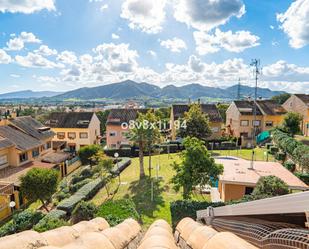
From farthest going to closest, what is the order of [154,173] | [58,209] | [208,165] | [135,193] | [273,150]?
[273,150], [154,173], [135,193], [58,209], [208,165]

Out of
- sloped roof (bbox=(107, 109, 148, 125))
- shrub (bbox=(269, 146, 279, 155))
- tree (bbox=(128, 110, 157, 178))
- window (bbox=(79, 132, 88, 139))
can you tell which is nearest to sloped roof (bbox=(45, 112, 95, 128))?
window (bbox=(79, 132, 88, 139))

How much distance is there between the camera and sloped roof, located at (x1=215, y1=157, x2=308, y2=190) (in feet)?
55.4

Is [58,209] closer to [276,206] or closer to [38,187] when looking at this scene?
[38,187]

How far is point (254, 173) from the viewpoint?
63.0 feet

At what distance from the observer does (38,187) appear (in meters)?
18.7

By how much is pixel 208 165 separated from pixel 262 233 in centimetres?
1152

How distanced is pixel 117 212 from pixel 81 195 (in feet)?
22.1

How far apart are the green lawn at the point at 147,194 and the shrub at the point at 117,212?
1.25 metres

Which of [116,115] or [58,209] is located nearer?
[58,209]

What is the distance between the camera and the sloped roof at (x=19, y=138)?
27.8 m

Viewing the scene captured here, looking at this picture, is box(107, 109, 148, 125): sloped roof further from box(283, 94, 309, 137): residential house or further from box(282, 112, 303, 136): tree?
box(283, 94, 309, 137): residential house

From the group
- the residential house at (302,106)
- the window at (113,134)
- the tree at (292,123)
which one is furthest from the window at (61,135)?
the residential house at (302,106)

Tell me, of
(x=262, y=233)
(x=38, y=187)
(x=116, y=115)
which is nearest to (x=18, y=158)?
(x=38, y=187)

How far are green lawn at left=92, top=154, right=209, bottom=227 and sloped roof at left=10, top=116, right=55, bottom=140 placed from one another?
1586 cm
